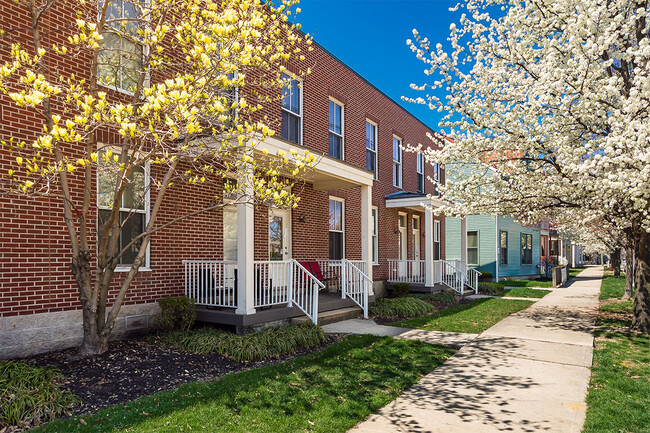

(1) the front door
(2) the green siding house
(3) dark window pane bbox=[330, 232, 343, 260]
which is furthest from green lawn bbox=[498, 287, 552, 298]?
(1) the front door

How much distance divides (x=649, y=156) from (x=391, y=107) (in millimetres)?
11216

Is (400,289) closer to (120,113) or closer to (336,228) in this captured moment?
(336,228)

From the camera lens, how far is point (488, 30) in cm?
887

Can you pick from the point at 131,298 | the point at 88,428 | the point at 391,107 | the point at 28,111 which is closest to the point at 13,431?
the point at 88,428

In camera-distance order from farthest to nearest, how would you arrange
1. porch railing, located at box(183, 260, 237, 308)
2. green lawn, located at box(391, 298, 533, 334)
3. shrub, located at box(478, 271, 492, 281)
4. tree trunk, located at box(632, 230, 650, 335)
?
shrub, located at box(478, 271, 492, 281)
green lawn, located at box(391, 298, 533, 334)
tree trunk, located at box(632, 230, 650, 335)
porch railing, located at box(183, 260, 237, 308)

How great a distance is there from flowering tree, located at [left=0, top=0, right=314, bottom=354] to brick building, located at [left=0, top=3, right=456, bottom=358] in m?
0.27

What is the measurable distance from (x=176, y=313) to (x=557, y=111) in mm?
7439

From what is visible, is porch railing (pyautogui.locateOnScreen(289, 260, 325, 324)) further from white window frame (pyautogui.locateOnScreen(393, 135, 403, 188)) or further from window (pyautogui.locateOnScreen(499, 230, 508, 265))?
window (pyautogui.locateOnScreen(499, 230, 508, 265))

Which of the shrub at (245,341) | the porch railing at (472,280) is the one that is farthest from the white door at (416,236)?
the shrub at (245,341)

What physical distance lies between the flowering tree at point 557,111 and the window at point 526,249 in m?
18.3

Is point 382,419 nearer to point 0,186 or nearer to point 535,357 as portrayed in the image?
point 535,357

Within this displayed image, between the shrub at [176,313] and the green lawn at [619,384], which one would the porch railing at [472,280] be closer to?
the green lawn at [619,384]

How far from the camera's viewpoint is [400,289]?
1418 cm

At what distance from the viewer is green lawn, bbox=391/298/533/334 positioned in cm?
955
